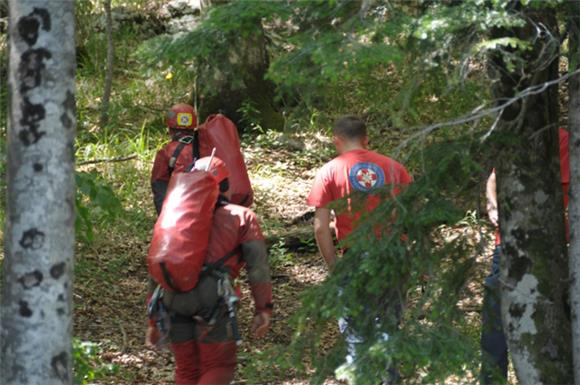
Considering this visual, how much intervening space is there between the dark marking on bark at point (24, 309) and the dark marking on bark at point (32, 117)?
2.24 ft

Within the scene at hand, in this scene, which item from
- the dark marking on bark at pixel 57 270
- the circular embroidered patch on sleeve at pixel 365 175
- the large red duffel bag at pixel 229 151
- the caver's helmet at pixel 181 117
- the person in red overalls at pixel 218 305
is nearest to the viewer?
the dark marking on bark at pixel 57 270

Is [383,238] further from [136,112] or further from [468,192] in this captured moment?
[136,112]

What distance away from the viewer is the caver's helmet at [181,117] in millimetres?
7500

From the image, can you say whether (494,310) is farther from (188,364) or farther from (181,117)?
(181,117)

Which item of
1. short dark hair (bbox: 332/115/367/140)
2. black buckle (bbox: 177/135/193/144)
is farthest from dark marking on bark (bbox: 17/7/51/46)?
black buckle (bbox: 177/135/193/144)


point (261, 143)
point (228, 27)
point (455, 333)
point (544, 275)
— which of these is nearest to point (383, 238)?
point (455, 333)

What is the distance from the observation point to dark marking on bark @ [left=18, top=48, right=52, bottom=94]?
14.1 feet

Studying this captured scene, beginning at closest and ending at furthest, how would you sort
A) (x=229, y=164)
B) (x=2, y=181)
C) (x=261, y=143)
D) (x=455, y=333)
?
(x=455, y=333), (x=2, y=181), (x=229, y=164), (x=261, y=143)

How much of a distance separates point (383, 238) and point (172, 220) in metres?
1.21

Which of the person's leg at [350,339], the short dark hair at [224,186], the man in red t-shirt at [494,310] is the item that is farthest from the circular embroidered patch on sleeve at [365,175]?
the person's leg at [350,339]

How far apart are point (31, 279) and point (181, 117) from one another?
328 cm

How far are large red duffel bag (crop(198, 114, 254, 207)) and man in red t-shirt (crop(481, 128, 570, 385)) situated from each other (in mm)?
1875

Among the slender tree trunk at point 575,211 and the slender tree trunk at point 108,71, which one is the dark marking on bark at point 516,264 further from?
the slender tree trunk at point 108,71

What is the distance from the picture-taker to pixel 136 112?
12578mm
